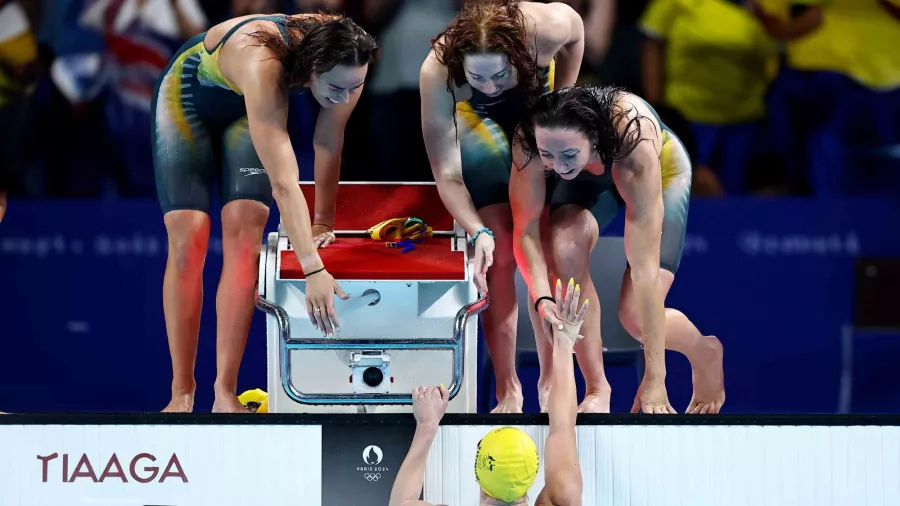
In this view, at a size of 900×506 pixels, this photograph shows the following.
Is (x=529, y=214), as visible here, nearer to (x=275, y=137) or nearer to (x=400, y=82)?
(x=275, y=137)

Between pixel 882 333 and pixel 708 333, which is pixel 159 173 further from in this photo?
pixel 882 333

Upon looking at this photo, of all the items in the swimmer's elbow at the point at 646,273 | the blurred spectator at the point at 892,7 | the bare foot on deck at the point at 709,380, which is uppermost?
the blurred spectator at the point at 892,7

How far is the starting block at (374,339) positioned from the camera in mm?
3082

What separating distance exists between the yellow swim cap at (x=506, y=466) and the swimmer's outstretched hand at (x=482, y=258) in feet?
1.55

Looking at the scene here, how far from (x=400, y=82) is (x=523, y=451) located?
231cm

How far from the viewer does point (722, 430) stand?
3021 mm

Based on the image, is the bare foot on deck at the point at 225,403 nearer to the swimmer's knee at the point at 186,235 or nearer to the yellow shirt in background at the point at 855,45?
the swimmer's knee at the point at 186,235

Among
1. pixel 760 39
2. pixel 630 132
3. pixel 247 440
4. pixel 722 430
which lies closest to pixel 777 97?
pixel 760 39

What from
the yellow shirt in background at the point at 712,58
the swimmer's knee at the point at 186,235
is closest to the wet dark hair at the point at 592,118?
the swimmer's knee at the point at 186,235

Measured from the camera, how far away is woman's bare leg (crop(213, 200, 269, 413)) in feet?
11.1

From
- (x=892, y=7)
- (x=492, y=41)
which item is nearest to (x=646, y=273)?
(x=492, y=41)

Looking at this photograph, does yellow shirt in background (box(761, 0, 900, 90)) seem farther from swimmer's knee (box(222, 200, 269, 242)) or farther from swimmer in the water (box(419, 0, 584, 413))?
swimmer's knee (box(222, 200, 269, 242))

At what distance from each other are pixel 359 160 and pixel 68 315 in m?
1.49

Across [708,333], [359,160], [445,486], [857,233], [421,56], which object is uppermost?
[421,56]
